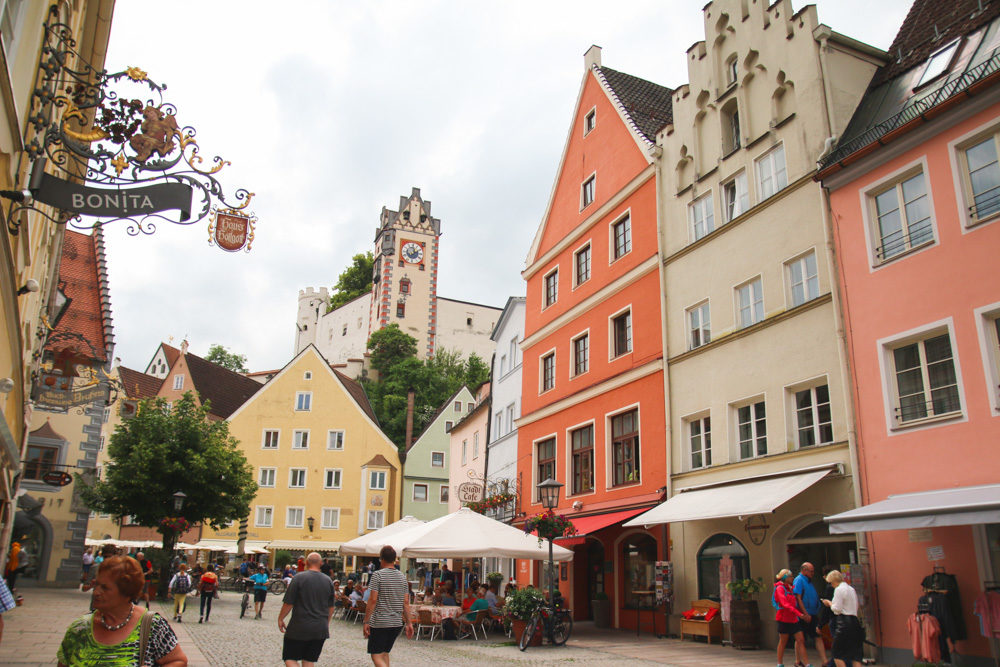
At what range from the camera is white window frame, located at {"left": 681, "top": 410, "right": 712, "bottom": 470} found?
18.1m

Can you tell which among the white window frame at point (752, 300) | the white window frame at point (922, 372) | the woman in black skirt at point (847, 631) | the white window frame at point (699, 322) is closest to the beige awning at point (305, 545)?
the white window frame at point (699, 322)

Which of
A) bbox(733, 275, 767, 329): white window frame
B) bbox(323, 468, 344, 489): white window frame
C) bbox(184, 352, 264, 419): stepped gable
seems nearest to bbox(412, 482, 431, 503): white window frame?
bbox(323, 468, 344, 489): white window frame

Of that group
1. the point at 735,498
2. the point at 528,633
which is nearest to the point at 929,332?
the point at 735,498

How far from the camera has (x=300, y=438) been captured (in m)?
48.3

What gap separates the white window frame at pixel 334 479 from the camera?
47500 millimetres

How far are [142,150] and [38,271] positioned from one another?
6.57 metres

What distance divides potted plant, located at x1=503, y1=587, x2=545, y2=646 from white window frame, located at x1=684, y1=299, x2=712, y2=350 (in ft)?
22.9

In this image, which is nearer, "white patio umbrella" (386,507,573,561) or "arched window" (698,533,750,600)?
"arched window" (698,533,750,600)

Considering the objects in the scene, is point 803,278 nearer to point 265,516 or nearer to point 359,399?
point 265,516

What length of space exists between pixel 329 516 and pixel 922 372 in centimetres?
3938

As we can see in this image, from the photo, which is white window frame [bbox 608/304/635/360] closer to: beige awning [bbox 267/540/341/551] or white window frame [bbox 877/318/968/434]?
white window frame [bbox 877/318/968/434]

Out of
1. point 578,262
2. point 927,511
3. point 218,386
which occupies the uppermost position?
point 218,386

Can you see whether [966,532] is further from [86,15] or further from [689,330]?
[86,15]

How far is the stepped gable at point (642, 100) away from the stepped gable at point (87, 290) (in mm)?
24401
